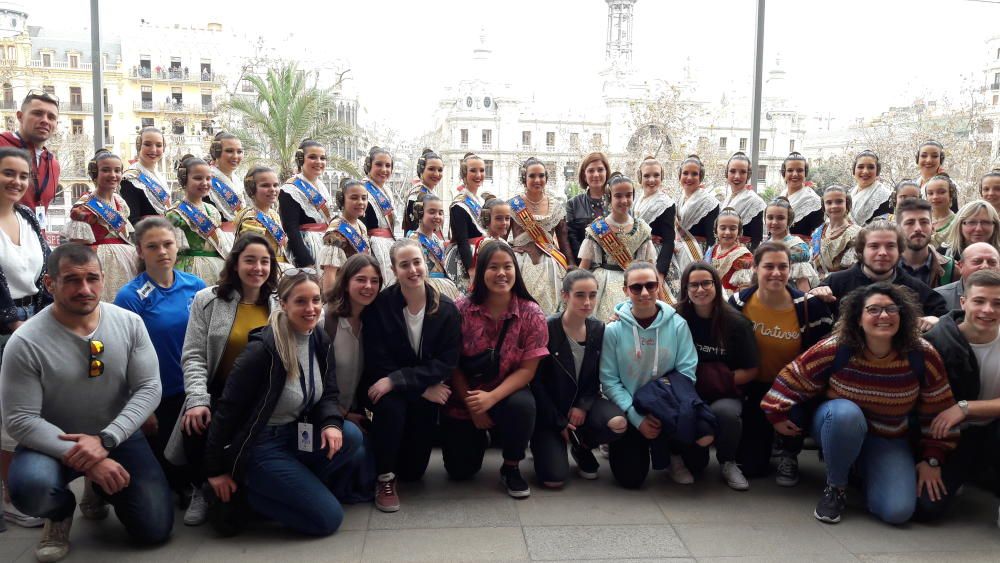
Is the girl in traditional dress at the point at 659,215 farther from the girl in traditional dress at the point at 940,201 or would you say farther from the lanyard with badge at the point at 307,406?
the lanyard with badge at the point at 307,406

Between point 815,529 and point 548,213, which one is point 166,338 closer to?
point 548,213

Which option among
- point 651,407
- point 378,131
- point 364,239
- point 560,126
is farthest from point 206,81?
point 651,407

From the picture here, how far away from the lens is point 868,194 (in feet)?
17.0

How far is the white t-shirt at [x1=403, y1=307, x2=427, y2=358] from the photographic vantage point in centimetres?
340

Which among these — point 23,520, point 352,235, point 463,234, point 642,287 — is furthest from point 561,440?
point 23,520

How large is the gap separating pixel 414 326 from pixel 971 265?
2.80 meters

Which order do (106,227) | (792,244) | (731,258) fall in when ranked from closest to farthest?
(106,227)
(731,258)
(792,244)

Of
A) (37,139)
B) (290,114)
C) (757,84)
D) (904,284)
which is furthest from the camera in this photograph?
Answer: (290,114)

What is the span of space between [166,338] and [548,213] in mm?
2435

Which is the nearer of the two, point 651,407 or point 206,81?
point 651,407

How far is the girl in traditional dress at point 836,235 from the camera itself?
15.2 feet

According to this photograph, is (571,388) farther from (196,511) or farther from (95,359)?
(95,359)

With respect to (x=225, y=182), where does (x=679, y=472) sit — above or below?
below

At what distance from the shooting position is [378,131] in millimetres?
20766
